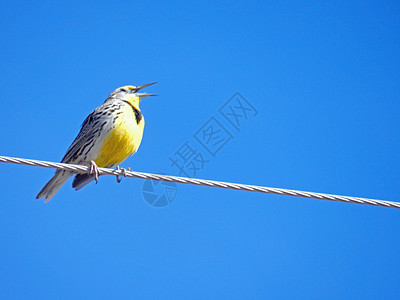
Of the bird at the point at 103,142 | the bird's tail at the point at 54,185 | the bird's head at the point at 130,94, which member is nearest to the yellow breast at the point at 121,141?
the bird at the point at 103,142

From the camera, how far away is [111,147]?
502cm

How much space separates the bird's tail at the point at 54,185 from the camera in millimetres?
5125

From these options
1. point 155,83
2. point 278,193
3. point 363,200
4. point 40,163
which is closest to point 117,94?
point 155,83

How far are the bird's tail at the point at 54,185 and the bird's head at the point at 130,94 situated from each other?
117 cm

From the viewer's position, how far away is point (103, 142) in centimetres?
498

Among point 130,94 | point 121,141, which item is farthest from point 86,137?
point 130,94

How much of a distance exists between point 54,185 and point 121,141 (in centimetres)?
92

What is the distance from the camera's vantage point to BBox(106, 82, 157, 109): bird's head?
5.80m

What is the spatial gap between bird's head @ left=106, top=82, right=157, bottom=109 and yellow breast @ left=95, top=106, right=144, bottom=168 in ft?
1.70

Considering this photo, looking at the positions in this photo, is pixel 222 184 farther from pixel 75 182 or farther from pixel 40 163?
pixel 75 182

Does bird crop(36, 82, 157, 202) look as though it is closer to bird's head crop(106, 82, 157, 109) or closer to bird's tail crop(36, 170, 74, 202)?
bird's tail crop(36, 170, 74, 202)

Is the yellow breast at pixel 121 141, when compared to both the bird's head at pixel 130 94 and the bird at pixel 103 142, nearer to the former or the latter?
the bird at pixel 103 142

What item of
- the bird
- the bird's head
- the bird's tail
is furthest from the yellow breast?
the bird's head

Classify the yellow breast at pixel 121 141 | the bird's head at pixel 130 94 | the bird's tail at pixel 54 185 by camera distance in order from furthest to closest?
the bird's head at pixel 130 94
the bird's tail at pixel 54 185
the yellow breast at pixel 121 141
